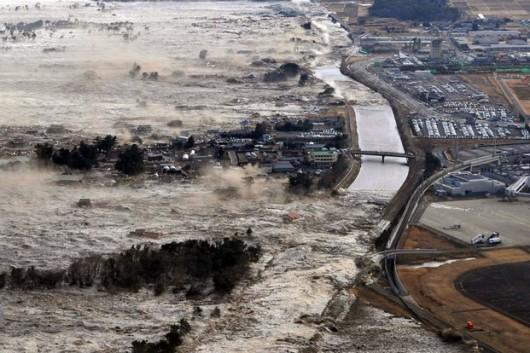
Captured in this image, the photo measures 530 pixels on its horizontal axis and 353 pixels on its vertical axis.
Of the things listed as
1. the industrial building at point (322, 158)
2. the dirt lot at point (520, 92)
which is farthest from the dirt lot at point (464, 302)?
the dirt lot at point (520, 92)

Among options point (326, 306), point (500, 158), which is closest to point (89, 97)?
point (500, 158)

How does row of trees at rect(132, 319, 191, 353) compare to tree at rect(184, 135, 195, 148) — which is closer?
row of trees at rect(132, 319, 191, 353)

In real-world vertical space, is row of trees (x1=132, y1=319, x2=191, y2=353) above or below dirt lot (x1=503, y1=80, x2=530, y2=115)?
above

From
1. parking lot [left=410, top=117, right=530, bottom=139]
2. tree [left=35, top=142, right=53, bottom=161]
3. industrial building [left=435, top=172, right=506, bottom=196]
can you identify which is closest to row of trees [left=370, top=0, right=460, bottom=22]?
parking lot [left=410, top=117, right=530, bottom=139]

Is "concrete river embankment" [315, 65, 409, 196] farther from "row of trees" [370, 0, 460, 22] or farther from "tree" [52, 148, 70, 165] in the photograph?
"row of trees" [370, 0, 460, 22]

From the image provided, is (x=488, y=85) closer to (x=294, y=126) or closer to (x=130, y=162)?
(x=294, y=126)

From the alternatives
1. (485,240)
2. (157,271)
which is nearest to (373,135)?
(485,240)
